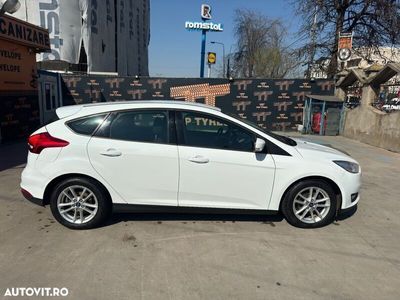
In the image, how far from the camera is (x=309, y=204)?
4.18 m

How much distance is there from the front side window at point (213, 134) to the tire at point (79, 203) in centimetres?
123

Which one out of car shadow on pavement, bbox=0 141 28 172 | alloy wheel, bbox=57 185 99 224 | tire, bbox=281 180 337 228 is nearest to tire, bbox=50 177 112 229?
alloy wheel, bbox=57 185 99 224

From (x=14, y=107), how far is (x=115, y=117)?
7.87m

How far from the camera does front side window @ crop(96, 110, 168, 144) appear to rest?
3951mm

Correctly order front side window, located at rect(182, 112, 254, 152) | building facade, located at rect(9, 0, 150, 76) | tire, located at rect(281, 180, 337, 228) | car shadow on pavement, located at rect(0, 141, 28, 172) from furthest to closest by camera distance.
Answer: building facade, located at rect(9, 0, 150, 76) → car shadow on pavement, located at rect(0, 141, 28, 172) → tire, located at rect(281, 180, 337, 228) → front side window, located at rect(182, 112, 254, 152)

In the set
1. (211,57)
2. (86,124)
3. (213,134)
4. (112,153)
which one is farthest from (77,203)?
(211,57)

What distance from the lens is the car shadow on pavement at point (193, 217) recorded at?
437cm

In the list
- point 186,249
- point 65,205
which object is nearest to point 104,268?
point 186,249

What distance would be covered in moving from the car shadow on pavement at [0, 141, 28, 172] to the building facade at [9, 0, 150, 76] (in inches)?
357

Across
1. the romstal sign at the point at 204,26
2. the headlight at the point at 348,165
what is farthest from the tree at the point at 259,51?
the headlight at the point at 348,165

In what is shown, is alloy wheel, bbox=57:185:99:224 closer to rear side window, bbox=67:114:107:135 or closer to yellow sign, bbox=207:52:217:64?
rear side window, bbox=67:114:107:135

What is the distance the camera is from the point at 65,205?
398 centimetres

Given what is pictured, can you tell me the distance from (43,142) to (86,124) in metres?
0.54

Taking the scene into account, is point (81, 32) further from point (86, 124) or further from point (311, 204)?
point (311, 204)
